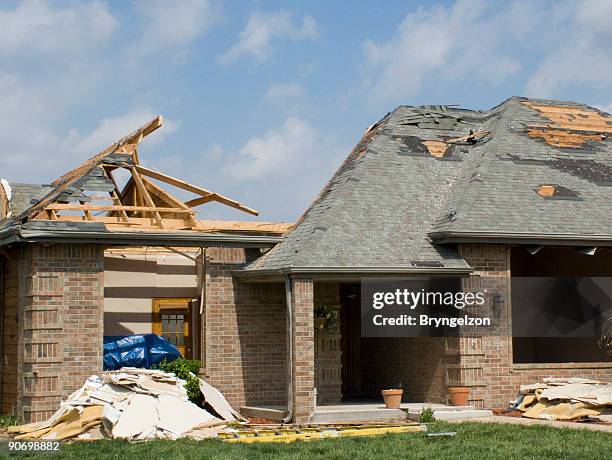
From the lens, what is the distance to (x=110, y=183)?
19.5m

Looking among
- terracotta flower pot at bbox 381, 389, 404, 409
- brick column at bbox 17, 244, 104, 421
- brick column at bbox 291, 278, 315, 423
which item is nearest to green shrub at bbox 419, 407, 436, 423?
terracotta flower pot at bbox 381, 389, 404, 409

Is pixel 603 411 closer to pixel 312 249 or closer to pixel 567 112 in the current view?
pixel 312 249

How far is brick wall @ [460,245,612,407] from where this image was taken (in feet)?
62.6

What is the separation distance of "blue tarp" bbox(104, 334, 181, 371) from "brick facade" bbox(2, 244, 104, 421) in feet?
5.43

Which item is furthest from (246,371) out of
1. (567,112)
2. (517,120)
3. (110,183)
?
(567,112)

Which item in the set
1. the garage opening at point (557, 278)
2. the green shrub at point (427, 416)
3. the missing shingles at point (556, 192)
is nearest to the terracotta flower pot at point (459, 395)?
the green shrub at point (427, 416)

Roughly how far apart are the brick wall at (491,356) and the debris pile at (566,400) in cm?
43

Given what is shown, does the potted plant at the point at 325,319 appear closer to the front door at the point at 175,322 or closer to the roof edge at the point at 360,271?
the roof edge at the point at 360,271

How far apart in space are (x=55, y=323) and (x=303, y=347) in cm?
458

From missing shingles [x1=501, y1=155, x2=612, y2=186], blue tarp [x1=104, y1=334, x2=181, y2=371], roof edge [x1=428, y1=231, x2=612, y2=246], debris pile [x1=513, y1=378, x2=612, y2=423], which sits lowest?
debris pile [x1=513, y1=378, x2=612, y2=423]

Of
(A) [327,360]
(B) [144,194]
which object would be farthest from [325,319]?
(B) [144,194]

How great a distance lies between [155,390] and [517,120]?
37.6 feet

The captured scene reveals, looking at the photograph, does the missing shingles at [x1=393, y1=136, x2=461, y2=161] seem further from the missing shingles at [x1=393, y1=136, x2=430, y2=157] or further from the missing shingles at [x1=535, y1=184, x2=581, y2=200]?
the missing shingles at [x1=535, y1=184, x2=581, y2=200]

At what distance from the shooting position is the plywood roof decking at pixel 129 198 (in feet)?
61.8
